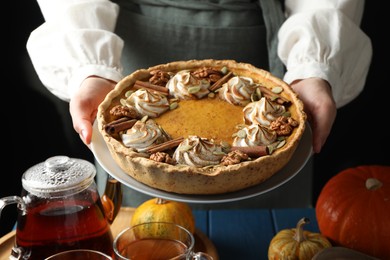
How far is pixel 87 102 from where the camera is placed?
50.1 inches

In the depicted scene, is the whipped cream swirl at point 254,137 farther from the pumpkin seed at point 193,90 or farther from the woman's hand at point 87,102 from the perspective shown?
the woman's hand at point 87,102

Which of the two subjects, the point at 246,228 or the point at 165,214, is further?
the point at 246,228

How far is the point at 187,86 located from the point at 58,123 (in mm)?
1345

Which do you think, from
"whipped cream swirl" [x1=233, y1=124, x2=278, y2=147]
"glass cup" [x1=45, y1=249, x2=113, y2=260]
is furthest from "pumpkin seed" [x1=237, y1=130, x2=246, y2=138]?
"glass cup" [x1=45, y1=249, x2=113, y2=260]

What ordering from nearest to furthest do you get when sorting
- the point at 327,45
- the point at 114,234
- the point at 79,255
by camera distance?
the point at 79,255 < the point at 114,234 < the point at 327,45

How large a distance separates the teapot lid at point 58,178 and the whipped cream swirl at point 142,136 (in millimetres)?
100

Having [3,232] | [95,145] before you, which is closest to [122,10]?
[95,145]

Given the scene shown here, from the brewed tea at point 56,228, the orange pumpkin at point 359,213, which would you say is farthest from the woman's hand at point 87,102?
the orange pumpkin at point 359,213

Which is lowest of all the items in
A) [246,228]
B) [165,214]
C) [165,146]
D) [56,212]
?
[246,228]

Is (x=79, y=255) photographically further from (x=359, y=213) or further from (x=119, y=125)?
(x=359, y=213)

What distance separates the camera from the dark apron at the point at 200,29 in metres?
1.60

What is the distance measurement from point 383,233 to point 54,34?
89cm

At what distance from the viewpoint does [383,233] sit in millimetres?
1323

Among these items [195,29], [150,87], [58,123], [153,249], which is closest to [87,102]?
[150,87]
